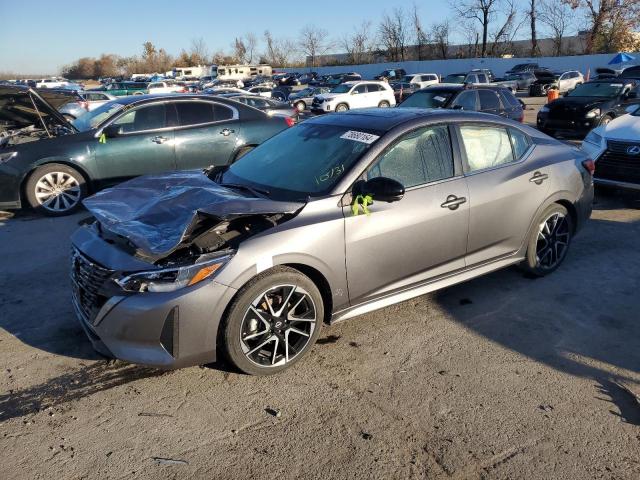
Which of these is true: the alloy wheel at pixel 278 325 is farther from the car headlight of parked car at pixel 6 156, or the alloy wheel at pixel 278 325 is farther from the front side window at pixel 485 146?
the car headlight of parked car at pixel 6 156

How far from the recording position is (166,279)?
3.02 meters

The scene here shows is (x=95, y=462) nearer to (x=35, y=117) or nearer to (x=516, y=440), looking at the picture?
(x=516, y=440)

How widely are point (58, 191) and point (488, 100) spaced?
8945 mm

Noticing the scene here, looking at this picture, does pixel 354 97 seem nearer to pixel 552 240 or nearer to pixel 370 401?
pixel 552 240

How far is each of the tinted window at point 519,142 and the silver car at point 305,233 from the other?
18 mm

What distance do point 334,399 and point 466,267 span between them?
1.72 m

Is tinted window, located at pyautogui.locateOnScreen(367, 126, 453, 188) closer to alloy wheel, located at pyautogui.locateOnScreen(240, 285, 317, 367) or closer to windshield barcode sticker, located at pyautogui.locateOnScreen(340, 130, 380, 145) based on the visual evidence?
windshield barcode sticker, located at pyautogui.locateOnScreen(340, 130, 380, 145)

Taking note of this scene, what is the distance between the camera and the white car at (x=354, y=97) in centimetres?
2447

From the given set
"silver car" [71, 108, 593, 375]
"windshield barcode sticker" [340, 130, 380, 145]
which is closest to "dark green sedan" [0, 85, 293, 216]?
"silver car" [71, 108, 593, 375]

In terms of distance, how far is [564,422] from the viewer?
9.70ft

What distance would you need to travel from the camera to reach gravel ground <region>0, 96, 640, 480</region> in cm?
266

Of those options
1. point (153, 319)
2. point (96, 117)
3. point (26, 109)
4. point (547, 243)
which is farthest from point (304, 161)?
point (26, 109)

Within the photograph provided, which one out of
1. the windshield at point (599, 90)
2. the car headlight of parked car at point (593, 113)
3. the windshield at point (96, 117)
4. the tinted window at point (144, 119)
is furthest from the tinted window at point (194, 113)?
the windshield at point (599, 90)

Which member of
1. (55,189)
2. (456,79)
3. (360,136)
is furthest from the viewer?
(456,79)
